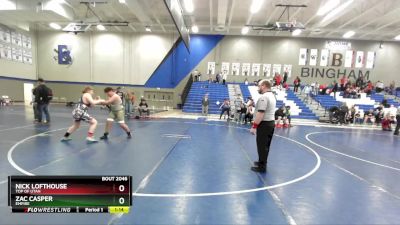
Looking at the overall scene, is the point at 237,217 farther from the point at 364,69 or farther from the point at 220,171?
the point at 364,69

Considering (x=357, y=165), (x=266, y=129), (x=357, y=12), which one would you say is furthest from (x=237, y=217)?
(x=357, y=12)

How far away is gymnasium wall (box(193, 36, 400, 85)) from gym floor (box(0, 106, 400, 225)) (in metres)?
21.3

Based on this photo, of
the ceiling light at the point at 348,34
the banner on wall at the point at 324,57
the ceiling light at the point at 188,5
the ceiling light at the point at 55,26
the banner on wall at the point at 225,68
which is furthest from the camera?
the banner on wall at the point at 225,68

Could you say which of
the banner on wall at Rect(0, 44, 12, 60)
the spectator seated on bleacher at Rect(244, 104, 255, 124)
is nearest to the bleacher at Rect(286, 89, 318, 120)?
the spectator seated on bleacher at Rect(244, 104, 255, 124)

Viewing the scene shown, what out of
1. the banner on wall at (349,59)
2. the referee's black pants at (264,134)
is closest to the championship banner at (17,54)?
the referee's black pants at (264,134)

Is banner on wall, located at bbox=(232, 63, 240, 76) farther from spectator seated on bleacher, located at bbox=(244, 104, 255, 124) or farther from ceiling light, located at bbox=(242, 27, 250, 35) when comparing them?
spectator seated on bleacher, located at bbox=(244, 104, 255, 124)

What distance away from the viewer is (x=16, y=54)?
24.6 metres

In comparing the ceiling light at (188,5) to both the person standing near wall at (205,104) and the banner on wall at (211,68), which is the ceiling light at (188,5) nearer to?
the person standing near wall at (205,104)

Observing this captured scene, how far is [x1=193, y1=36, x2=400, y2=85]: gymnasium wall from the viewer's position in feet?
90.4

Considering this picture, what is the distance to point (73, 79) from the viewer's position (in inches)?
1132

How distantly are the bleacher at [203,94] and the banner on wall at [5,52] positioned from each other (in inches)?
655

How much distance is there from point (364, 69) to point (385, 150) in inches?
907
